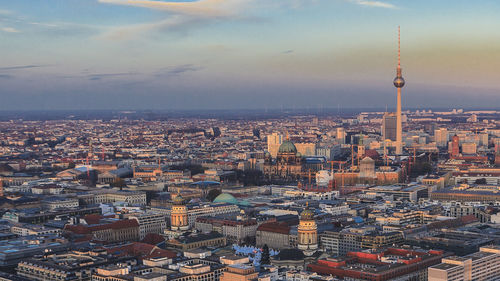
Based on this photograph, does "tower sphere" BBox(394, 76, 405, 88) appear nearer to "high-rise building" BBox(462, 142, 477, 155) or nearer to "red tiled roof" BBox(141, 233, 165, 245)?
"high-rise building" BBox(462, 142, 477, 155)

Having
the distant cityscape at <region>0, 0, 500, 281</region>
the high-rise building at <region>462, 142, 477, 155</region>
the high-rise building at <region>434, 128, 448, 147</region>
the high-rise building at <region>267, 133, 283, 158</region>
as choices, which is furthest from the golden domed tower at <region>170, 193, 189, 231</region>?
the high-rise building at <region>434, 128, 448, 147</region>

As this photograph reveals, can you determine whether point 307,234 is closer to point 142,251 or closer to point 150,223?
A: point 142,251

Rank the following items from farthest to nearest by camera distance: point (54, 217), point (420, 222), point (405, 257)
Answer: point (54, 217)
point (420, 222)
point (405, 257)

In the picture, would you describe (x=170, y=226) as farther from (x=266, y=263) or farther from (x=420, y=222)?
(x=420, y=222)

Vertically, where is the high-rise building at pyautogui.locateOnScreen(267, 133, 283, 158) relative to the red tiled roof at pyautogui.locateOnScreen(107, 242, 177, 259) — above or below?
above

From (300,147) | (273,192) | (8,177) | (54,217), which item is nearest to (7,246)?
(54,217)

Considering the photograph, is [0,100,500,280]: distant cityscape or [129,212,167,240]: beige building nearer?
[0,100,500,280]: distant cityscape

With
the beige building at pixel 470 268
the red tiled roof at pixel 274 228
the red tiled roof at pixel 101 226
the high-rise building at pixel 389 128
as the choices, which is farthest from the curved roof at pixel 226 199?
the high-rise building at pixel 389 128
